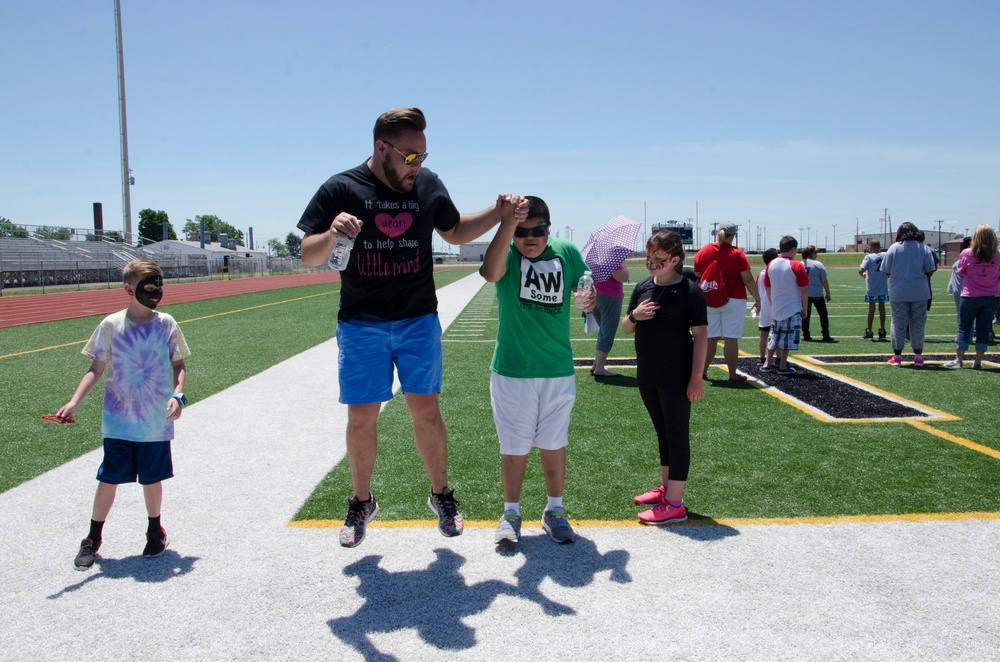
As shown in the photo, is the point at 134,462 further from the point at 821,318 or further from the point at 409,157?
the point at 821,318

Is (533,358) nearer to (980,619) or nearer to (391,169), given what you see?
(391,169)

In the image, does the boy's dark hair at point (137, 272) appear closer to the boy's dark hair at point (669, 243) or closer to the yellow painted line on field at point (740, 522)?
the yellow painted line on field at point (740, 522)

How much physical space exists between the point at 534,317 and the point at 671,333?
81 cm

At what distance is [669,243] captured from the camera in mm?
3811

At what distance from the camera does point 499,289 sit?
12.0 ft

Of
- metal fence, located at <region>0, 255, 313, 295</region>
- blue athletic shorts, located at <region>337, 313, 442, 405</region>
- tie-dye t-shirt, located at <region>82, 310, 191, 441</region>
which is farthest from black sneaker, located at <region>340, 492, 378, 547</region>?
metal fence, located at <region>0, 255, 313, 295</region>

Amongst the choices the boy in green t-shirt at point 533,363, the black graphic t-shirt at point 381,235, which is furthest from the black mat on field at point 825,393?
the black graphic t-shirt at point 381,235

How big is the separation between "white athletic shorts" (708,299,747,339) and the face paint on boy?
5.73 m

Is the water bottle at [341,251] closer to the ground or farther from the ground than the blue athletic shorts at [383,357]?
farther from the ground

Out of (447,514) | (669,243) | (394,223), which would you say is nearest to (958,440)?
(669,243)

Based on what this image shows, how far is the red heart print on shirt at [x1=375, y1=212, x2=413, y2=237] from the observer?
3.31 metres

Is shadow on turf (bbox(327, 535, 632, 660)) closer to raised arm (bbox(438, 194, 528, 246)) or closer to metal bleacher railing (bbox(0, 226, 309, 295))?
raised arm (bbox(438, 194, 528, 246))

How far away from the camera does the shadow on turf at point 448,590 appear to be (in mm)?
2648

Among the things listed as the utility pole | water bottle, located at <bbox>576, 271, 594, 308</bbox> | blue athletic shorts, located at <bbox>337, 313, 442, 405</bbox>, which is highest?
the utility pole
